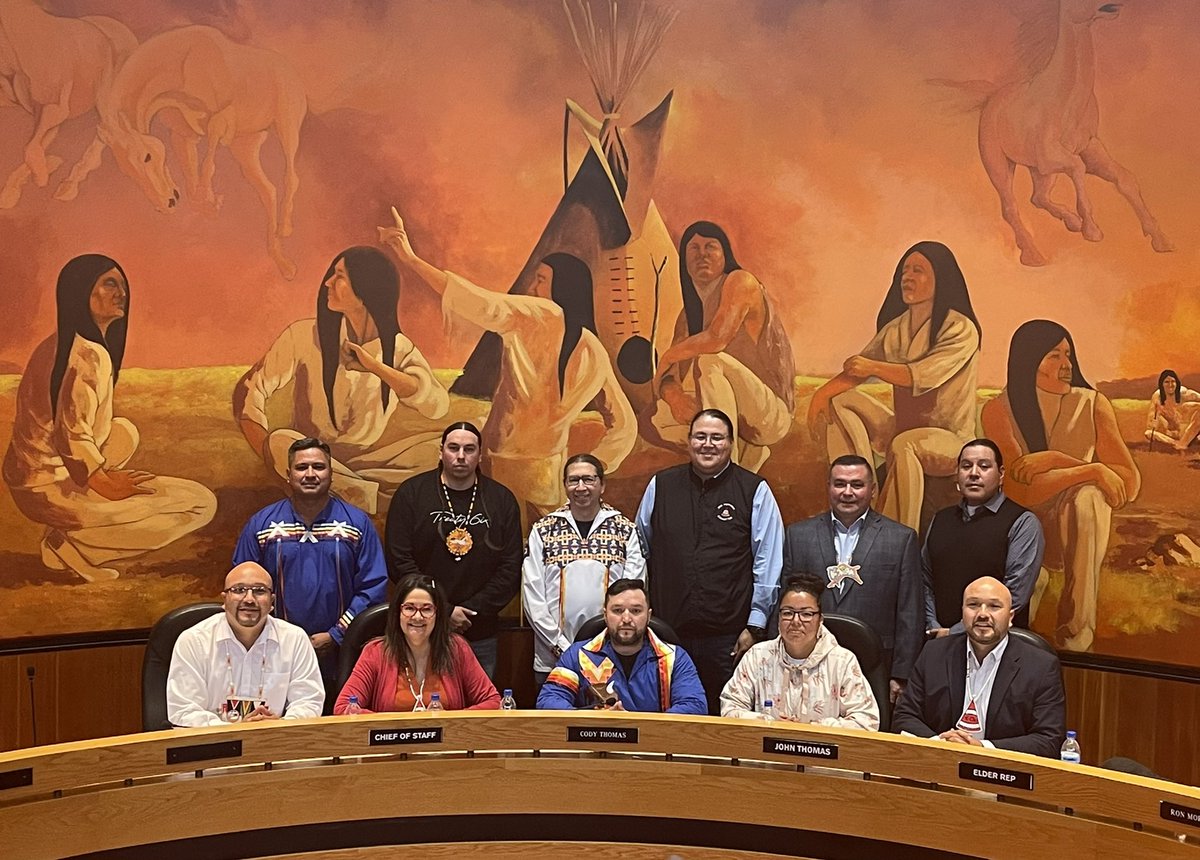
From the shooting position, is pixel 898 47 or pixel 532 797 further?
pixel 898 47

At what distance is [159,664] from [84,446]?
191 centimetres

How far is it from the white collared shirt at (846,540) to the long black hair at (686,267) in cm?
160

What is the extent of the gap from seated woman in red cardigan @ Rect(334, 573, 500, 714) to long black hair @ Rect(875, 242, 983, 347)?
310 centimetres

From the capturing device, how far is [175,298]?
19.3 feet

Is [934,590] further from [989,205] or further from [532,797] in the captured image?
[532,797]

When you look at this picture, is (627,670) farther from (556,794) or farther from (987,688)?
(987,688)

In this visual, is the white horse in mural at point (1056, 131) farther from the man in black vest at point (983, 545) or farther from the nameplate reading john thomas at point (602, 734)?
the nameplate reading john thomas at point (602, 734)

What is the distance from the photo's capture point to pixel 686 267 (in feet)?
21.0

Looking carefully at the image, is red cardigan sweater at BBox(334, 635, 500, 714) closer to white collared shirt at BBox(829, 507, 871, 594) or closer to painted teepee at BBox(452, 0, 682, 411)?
white collared shirt at BBox(829, 507, 871, 594)

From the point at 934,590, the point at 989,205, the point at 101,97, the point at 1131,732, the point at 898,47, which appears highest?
the point at 898,47

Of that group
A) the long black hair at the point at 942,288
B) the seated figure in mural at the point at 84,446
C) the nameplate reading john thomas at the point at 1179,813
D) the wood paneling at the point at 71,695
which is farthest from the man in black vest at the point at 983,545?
the wood paneling at the point at 71,695

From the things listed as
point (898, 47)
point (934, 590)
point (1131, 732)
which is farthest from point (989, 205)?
point (1131, 732)

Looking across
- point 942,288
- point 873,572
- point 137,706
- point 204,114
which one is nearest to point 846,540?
point 873,572

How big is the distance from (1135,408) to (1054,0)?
2084mm
